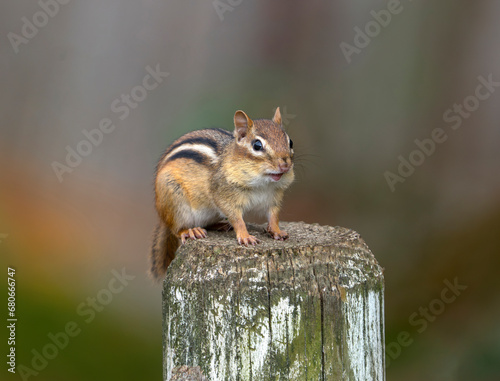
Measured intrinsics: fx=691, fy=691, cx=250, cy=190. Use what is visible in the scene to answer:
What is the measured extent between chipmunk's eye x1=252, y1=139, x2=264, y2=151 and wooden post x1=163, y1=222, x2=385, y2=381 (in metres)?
1.00

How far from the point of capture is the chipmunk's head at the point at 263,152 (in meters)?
3.97

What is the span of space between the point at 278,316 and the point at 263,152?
137 centimetres

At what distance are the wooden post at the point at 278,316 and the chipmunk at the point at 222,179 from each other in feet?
2.31

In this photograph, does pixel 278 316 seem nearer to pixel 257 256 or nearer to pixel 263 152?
pixel 257 256

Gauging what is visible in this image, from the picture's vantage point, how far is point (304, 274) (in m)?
2.99

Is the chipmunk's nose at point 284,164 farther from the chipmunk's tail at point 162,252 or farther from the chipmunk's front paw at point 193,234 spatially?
the chipmunk's tail at point 162,252

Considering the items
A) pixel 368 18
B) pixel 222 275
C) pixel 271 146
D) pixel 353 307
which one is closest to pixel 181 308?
pixel 222 275

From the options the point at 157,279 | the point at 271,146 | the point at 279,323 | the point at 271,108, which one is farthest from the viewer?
the point at 271,108

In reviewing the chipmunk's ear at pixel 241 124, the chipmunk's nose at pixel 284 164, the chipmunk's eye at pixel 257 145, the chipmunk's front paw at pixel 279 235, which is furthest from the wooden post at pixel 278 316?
the chipmunk's ear at pixel 241 124

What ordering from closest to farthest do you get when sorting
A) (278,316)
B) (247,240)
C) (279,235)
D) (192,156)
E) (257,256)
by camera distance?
1. (278,316)
2. (257,256)
3. (247,240)
4. (279,235)
5. (192,156)

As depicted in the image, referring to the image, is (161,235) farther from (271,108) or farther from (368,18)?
(368,18)

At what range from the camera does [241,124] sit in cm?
416

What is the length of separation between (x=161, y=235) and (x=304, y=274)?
78.1 inches

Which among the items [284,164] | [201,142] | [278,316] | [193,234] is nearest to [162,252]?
[193,234]
